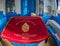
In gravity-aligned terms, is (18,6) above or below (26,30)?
above

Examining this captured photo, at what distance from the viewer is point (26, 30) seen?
2.65 m

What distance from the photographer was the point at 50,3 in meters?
4.36

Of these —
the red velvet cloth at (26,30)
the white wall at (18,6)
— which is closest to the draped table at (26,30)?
the red velvet cloth at (26,30)

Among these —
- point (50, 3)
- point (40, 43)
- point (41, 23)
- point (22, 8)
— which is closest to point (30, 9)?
point (22, 8)

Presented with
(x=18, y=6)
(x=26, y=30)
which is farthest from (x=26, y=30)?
(x=18, y=6)

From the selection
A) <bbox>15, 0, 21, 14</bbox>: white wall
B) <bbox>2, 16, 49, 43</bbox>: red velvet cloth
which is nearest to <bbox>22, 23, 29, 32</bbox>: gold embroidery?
<bbox>2, 16, 49, 43</bbox>: red velvet cloth

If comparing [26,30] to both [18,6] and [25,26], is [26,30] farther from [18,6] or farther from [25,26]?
[18,6]

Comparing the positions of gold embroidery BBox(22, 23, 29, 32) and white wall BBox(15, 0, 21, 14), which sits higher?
white wall BBox(15, 0, 21, 14)

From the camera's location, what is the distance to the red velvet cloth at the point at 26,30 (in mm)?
2574

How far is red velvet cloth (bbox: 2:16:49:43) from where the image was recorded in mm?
2574

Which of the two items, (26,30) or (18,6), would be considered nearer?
(26,30)

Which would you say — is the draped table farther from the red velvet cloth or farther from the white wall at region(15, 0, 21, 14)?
the white wall at region(15, 0, 21, 14)

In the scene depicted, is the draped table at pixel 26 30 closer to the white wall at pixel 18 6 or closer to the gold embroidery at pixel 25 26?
the gold embroidery at pixel 25 26

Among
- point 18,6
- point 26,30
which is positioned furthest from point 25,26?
point 18,6
